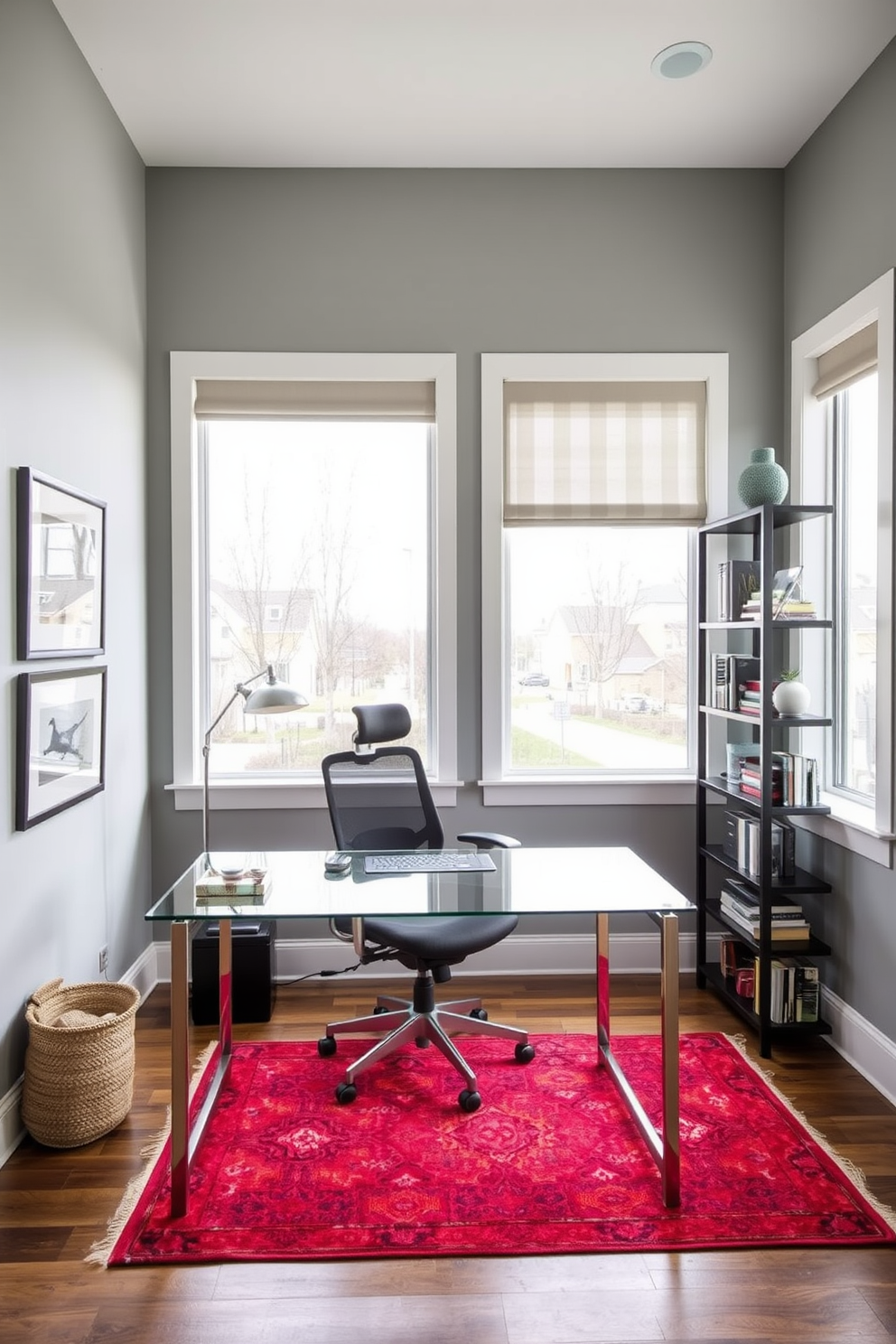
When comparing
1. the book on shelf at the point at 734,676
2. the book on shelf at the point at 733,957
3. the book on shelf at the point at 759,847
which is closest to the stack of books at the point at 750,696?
the book on shelf at the point at 734,676

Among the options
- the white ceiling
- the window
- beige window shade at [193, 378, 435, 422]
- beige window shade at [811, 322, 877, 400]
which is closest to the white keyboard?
the window

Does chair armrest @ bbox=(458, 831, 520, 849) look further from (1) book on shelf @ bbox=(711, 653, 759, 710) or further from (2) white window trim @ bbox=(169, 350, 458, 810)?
(1) book on shelf @ bbox=(711, 653, 759, 710)

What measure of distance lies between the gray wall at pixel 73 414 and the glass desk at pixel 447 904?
488 millimetres

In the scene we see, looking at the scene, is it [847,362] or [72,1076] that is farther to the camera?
[847,362]

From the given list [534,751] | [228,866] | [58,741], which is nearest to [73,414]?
[58,741]

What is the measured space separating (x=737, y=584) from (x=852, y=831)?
942 millimetres

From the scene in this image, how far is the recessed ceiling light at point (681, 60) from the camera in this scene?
8.92ft

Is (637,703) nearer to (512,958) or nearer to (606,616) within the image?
(606,616)

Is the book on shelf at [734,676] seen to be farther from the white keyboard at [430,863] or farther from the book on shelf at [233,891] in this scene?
the book on shelf at [233,891]

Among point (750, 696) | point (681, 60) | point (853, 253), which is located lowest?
point (750, 696)

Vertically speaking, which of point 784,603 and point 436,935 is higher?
point 784,603

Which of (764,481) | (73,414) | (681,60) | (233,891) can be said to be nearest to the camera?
(233,891)

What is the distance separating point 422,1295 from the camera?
1801 millimetres

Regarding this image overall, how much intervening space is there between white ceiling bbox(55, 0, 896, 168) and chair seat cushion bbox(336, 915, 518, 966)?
8.95 ft
